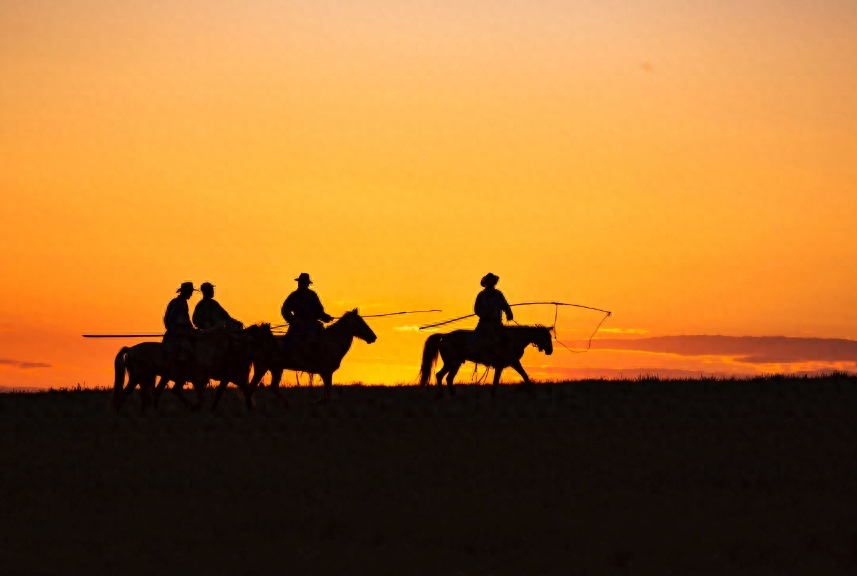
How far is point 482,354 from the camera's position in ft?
75.3

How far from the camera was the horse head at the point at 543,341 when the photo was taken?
23.3 meters

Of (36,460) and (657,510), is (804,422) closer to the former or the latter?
(657,510)

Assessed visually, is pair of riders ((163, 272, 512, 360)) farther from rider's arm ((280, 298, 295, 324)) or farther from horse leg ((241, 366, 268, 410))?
horse leg ((241, 366, 268, 410))

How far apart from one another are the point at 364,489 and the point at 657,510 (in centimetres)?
346

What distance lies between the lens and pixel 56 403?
2269 cm

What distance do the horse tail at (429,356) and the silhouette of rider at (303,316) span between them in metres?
2.49

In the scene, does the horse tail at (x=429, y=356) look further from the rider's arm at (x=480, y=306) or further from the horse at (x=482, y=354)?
the rider's arm at (x=480, y=306)

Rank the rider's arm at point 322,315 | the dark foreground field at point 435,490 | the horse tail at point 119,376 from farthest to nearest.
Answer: the rider's arm at point 322,315 → the horse tail at point 119,376 → the dark foreground field at point 435,490

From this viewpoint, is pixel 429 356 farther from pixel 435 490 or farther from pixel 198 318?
pixel 435 490

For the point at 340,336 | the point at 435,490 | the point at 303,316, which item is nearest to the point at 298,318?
the point at 303,316

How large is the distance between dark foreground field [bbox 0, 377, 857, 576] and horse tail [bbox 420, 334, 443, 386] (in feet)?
10.3

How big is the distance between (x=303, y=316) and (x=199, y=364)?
2.74m

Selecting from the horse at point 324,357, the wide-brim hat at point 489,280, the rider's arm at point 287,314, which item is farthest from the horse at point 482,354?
the rider's arm at point 287,314

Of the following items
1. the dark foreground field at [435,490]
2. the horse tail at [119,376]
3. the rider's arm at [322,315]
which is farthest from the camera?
the rider's arm at [322,315]
